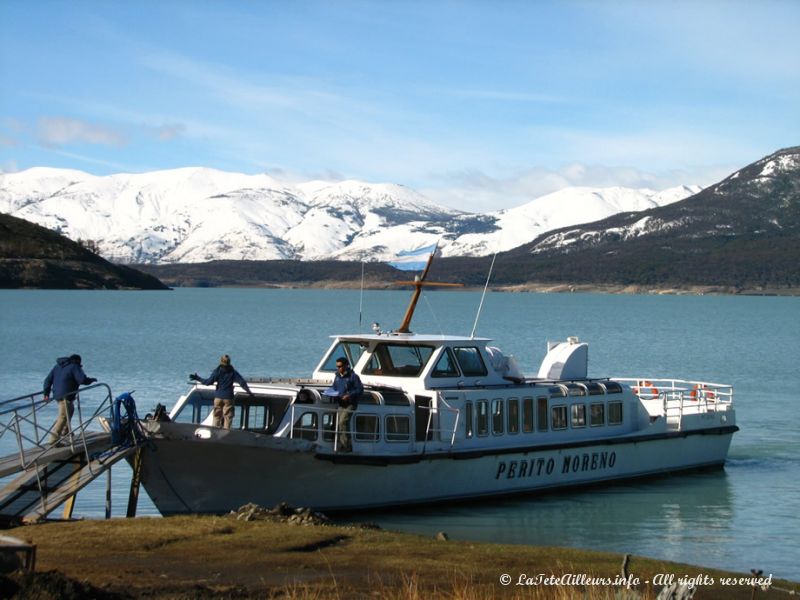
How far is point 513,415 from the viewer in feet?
88.5

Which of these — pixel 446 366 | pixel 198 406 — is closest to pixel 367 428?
pixel 446 366

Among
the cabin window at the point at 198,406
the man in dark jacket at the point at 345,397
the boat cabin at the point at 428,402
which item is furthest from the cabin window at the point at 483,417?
the cabin window at the point at 198,406

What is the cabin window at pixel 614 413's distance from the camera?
29.7 meters

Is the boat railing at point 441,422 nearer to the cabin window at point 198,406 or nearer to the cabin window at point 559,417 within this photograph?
the cabin window at point 559,417

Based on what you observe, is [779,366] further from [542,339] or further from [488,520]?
[488,520]

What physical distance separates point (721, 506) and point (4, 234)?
18835cm

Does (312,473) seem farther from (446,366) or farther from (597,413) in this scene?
(597,413)

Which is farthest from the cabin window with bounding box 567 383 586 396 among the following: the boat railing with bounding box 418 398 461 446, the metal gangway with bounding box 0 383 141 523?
the metal gangway with bounding box 0 383 141 523

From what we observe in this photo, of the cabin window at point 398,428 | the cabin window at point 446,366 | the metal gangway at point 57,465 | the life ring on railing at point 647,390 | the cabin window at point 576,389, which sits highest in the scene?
the cabin window at point 446,366

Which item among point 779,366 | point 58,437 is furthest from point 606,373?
point 58,437

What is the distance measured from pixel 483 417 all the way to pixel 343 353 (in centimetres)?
353

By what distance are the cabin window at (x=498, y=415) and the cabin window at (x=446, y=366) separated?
1.17 m

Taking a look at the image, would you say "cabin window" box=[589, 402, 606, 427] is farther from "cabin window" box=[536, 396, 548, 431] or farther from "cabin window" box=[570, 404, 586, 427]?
"cabin window" box=[536, 396, 548, 431]

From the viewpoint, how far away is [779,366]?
67.9 meters
